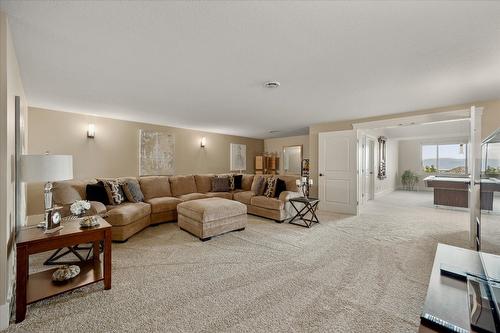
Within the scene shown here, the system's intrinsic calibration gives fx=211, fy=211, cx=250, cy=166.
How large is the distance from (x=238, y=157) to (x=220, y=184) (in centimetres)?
223

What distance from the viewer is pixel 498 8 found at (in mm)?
1430

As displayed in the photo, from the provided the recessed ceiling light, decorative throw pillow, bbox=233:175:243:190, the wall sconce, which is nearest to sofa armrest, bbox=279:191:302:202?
decorative throw pillow, bbox=233:175:243:190

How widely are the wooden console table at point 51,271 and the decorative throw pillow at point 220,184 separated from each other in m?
3.39

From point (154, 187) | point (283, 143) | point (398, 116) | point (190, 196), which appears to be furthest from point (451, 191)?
point (154, 187)

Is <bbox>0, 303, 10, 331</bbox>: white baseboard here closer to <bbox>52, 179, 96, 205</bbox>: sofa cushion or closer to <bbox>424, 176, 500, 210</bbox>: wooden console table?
<bbox>52, 179, 96, 205</bbox>: sofa cushion

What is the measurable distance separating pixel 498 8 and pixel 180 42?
2335mm

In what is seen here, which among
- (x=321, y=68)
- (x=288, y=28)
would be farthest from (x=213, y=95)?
(x=288, y=28)

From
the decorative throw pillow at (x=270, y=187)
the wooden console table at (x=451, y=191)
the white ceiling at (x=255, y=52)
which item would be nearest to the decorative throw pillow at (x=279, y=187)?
the decorative throw pillow at (x=270, y=187)

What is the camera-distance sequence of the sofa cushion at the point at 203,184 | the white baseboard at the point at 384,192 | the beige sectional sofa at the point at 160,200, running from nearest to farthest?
the beige sectional sofa at the point at 160,200
the sofa cushion at the point at 203,184
the white baseboard at the point at 384,192

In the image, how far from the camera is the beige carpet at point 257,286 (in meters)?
1.58

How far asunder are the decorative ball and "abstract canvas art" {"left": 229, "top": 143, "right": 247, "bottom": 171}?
5.52 metres

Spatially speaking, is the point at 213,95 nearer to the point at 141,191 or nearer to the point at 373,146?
the point at 141,191

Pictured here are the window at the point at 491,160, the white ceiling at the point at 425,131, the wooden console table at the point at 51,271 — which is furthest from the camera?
the white ceiling at the point at 425,131

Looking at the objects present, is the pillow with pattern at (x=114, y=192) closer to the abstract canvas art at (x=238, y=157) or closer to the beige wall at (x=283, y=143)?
the abstract canvas art at (x=238, y=157)
